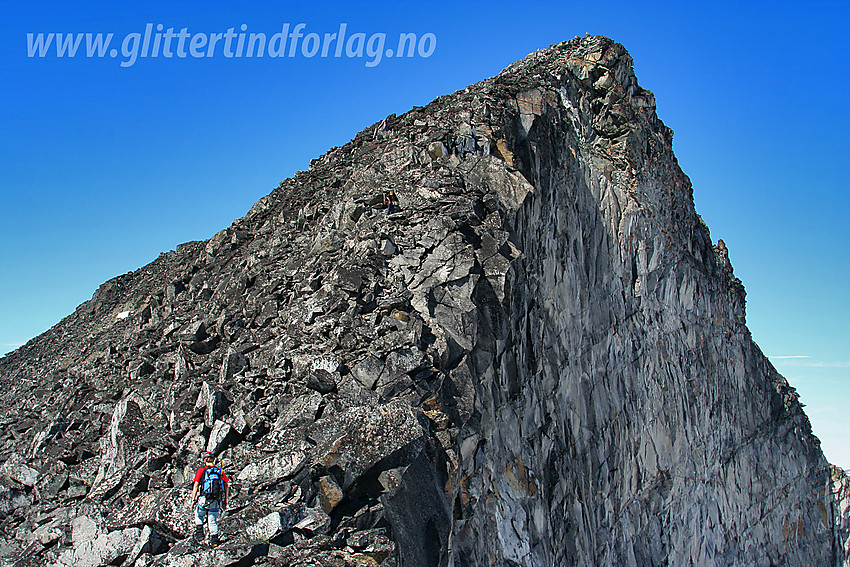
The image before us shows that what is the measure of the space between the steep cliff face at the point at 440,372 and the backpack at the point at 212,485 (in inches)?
15.3

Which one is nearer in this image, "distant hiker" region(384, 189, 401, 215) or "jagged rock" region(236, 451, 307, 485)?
"jagged rock" region(236, 451, 307, 485)

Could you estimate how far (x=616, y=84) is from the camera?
88.2 feet

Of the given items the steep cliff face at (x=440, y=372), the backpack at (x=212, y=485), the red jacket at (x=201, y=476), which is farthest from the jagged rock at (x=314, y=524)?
the red jacket at (x=201, y=476)

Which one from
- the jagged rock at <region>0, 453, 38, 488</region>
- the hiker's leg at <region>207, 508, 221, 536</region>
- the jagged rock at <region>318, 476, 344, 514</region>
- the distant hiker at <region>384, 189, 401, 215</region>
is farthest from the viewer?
the distant hiker at <region>384, 189, 401, 215</region>

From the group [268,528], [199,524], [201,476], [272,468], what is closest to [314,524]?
[268,528]

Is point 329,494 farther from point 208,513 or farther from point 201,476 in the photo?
point 201,476

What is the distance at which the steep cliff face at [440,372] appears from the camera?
10203 mm

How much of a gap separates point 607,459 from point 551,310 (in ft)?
18.3

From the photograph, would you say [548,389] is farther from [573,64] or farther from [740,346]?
[740,346]

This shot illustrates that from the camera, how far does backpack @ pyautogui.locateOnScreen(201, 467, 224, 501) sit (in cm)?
953

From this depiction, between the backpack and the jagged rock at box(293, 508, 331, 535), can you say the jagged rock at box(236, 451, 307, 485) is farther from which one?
the jagged rock at box(293, 508, 331, 535)

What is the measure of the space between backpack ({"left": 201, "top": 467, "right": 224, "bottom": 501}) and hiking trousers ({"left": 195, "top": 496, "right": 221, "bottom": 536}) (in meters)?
0.09

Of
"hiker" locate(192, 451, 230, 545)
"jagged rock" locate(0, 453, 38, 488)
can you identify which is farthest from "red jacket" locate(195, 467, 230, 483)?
"jagged rock" locate(0, 453, 38, 488)

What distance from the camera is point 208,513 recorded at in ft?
31.0
